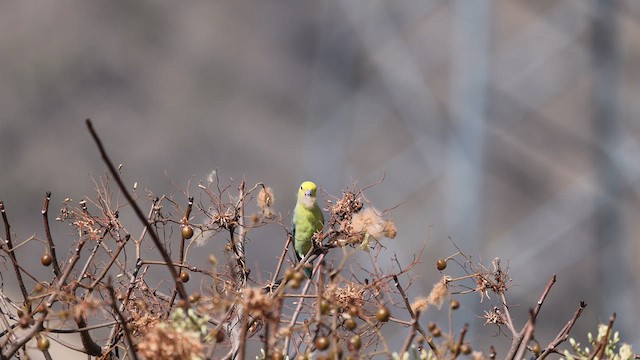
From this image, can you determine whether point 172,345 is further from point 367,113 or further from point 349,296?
point 367,113

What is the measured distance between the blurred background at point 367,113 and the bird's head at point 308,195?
1.87 meters

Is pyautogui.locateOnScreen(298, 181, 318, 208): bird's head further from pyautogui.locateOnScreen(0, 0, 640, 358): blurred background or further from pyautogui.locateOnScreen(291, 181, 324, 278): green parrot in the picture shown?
pyautogui.locateOnScreen(0, 0, 640, 358): blurred background

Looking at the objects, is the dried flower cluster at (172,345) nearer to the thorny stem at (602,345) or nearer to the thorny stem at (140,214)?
the thorny stem at (140,214)

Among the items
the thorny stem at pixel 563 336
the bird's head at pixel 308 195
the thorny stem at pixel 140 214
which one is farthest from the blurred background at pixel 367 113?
the thorny stem at pixel 140 214

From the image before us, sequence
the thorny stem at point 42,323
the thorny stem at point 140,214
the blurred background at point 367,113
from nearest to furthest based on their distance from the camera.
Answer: the thorny stem at point 140,214
the thorny stem at point 42,323
the blurred background at point 367,113

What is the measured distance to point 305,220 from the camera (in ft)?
3.77

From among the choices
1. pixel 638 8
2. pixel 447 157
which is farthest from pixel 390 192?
pixel 638 8

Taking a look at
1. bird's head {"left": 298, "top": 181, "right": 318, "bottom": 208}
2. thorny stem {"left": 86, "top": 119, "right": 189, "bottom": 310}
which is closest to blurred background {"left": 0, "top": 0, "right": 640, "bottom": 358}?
bird's head {"left": 298, "top": 181, "right": 318, "bottom": 208}

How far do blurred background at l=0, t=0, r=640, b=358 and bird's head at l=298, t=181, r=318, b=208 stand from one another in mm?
1868

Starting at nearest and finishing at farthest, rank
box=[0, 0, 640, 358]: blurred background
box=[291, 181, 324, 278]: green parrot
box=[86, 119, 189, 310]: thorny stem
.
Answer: box=[86, 119, 189, 310]: thorny stem → box=[291, 181, 324, 278]: green parrot → box=[0, 0, 640, 358]: blurred background

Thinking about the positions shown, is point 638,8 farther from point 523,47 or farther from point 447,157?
point 447,157

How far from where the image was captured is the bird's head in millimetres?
1158

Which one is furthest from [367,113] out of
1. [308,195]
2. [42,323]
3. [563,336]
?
[42,323]

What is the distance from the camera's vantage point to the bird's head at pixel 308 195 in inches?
45.6
